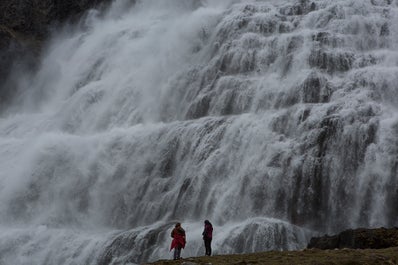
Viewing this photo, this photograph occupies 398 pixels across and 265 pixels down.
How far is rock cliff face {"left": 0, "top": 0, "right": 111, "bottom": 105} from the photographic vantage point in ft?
196

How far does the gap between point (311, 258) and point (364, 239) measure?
4237 millimetres

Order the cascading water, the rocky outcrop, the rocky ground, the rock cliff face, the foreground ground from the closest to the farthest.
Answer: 1. the foreground ground
2. the rocky ground
3. the rocky outcrop
4. the cascading water
5. the rock cliff face

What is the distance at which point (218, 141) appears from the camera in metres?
31.2

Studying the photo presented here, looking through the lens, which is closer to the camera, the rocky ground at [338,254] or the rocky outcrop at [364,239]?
the rocky ground at [338,254]

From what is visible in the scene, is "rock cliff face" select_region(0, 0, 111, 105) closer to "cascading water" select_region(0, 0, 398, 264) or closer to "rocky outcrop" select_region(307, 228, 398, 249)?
"cascading water" select_region(0, 0, 398, 264)

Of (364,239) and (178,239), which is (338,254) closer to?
(364,239)

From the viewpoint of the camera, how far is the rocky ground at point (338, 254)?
1541cm

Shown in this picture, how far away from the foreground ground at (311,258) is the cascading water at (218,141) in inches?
233

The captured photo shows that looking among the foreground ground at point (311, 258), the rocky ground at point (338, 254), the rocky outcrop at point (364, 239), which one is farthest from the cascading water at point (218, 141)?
the foreground ground at point (311, 258)

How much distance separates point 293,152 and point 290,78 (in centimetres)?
769

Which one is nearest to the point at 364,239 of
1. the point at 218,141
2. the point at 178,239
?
the point at 178,239

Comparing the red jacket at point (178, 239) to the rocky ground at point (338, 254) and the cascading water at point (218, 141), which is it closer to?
the rocky ground at point (338, 254)

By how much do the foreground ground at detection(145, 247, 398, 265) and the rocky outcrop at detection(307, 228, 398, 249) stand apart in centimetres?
212

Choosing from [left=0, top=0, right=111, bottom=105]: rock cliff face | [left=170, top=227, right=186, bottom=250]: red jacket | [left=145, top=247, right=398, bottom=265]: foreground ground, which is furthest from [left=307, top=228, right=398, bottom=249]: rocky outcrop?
[left=0, top=0, right=111, bottom=105]: rock cliff face
